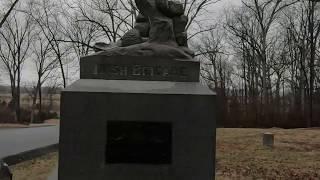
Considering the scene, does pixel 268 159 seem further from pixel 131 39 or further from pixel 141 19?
pixel 131 39

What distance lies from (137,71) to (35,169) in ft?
17.9

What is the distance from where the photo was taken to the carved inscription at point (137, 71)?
234 inches

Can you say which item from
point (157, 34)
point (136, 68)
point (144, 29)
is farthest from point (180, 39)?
point (136, 68)

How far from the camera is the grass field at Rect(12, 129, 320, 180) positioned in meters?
9.38

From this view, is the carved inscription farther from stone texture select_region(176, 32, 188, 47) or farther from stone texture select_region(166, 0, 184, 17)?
stone texture select_region(166, 0, 184, 17)

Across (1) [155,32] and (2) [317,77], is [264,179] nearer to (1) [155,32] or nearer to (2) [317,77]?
(1) [155,32]

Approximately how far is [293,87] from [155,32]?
131 feet

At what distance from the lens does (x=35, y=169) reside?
10.3 m

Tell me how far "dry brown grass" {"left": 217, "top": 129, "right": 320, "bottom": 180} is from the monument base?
3669 mm

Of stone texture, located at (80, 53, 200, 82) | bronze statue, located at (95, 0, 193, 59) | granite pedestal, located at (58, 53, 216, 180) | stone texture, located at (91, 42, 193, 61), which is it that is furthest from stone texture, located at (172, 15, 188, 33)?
granite pedestal, located at (58, 53, 216, 180)

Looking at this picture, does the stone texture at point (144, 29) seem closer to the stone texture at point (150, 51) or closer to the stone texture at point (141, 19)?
the stone texture at point (141, 19)

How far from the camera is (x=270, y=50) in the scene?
147 feet

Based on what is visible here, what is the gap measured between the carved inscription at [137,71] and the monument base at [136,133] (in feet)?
1.19

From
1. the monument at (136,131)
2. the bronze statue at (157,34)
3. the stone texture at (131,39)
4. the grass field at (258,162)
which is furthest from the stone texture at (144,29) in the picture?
the grass field at (258,162)
